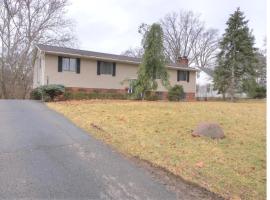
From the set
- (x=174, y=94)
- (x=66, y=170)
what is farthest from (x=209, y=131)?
(x=174, y=94)

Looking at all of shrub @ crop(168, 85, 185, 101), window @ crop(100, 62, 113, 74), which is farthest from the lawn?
window @ crop(100, 62, 113, 74)

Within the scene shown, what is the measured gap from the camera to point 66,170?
657 centimetres

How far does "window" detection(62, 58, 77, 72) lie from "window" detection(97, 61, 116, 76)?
2.06 m

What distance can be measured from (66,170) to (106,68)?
829 inches

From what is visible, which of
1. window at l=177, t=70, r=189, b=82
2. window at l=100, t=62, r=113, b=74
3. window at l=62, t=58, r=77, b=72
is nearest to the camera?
window at l=62, t=58, r=77, b=72

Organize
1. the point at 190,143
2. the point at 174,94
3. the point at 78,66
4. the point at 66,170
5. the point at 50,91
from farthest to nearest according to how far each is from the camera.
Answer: the point at 78,66 → the point at 174,94 → the point at 50,91 → the point at 190,143 → the point at 66,170

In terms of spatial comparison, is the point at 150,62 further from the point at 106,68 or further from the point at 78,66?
the point at 78,66

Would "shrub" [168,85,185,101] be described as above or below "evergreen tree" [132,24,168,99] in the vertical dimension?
below

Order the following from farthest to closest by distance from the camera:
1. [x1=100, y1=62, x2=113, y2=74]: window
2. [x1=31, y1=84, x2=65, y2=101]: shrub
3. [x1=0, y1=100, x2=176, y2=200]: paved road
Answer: [x1=100, y1=62, x2=113, y2=74]: window
[x1=31, y1=84, x2=65, y2=101]: shrub
[x1=0, y1=100, x2=176, y2=200]: paved road

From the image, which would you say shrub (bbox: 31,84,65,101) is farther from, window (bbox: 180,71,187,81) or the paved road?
window (bbox: 180,71,187,81)

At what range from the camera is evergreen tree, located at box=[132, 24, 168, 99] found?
2165 centimetres

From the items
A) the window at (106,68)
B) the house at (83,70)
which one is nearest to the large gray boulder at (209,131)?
the house at (83,70)

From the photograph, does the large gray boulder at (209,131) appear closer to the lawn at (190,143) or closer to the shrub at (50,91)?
the lawn at (190,143)

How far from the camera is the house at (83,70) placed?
80.0ft
